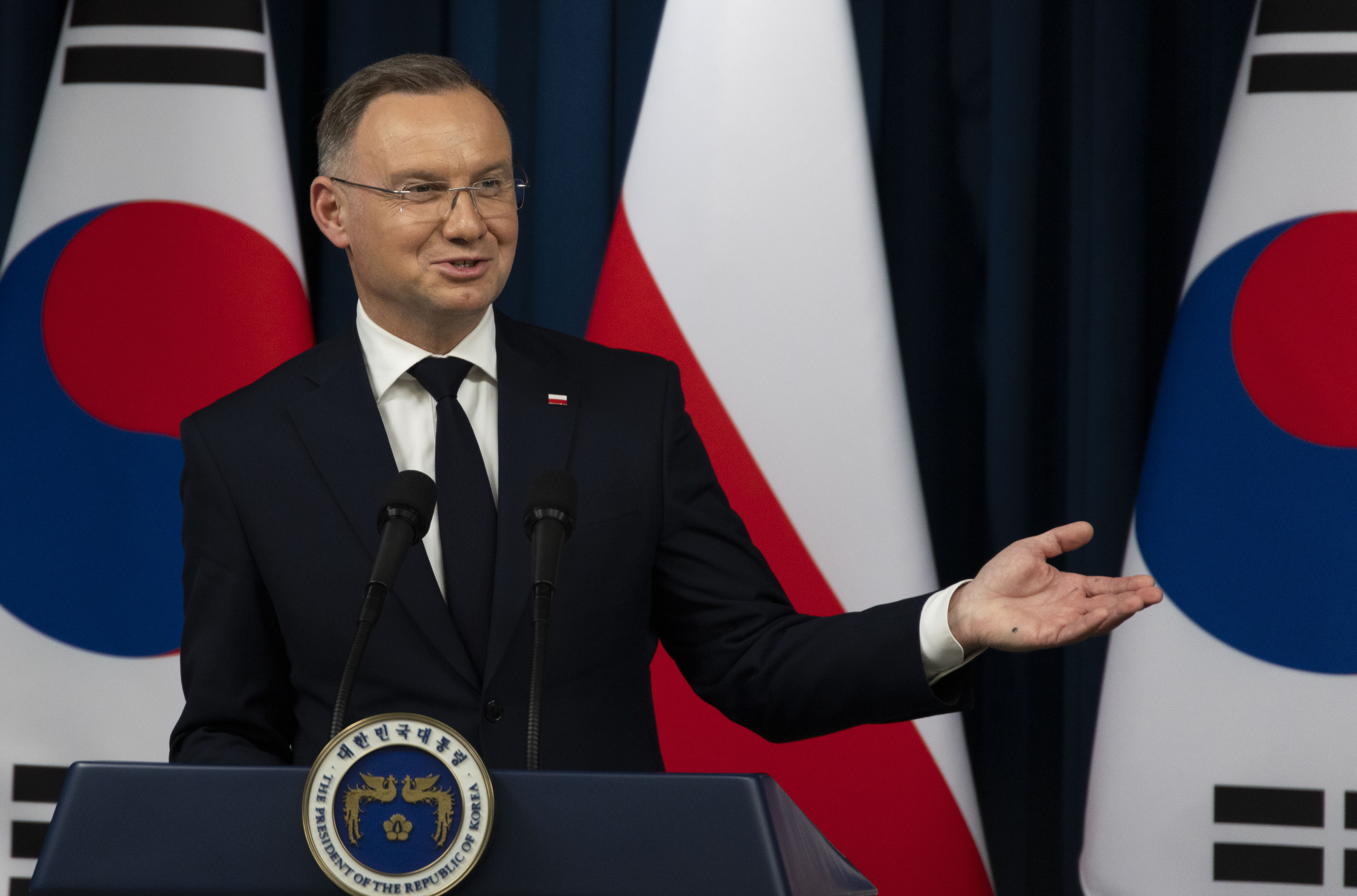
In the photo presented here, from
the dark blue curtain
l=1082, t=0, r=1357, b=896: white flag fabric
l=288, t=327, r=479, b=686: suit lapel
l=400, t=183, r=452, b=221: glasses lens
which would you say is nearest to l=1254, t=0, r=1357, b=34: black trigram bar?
l=1082, t=0, r=1357, b=896: white flag fabric

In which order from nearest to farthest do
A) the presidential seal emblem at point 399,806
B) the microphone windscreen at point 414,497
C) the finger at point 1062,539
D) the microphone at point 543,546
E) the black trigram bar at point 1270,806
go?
the presidential seal emblem at point 399,806
the microphone at point 543,546
the microphone windscreen at point 414,497
the finger at point 1062,539
the black trigram bar at point 1270,806

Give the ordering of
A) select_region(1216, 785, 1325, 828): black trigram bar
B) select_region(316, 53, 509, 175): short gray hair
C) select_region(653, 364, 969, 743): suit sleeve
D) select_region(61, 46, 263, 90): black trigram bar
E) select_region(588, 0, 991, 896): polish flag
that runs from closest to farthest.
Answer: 1. select_region(653, 364, 969, 743): suit sleeve
2. select_region(316, 53, 509, 175): short gray hair
3. select_region(1216, 785, 1325, 828): black trigram bar
4. select_region(588, 0, 991, 896): polish flag
5. select_region(61, 46, 263, 90): black trigram bar

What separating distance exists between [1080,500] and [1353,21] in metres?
0.89

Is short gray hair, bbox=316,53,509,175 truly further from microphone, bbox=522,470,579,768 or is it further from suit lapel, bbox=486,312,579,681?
microphone, bbox=522,470,579,768

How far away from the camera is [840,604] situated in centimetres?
205

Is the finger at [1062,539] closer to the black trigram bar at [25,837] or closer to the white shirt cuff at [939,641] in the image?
the white shirt cuff at [939,641]

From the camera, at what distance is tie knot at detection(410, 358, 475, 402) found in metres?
1.45

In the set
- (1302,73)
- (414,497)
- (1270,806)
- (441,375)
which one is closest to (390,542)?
(414,497)

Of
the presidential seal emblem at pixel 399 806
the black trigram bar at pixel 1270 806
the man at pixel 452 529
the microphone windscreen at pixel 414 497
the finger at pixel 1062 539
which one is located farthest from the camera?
the black trigram bar at pixel 1270 806

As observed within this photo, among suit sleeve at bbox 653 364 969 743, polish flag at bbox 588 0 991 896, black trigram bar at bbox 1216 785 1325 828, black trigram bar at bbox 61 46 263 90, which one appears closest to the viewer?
suit sleeve at bbox 653 364 969 743

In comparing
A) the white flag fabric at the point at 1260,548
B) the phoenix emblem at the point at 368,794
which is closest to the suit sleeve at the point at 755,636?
the phoenix emblem at the point at 368,794

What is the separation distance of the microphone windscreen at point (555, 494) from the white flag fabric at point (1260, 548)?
127cm

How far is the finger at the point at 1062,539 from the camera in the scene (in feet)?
3.71

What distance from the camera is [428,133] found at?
1.41 m
